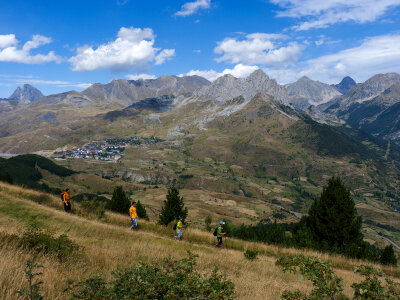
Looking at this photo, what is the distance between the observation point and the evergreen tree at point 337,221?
3164cm

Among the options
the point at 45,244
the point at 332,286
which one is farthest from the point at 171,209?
the point at 332,286

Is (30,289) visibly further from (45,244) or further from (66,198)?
(66,198)

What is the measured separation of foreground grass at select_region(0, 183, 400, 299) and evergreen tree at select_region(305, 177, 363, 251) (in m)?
13.6

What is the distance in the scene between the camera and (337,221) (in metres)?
31.7

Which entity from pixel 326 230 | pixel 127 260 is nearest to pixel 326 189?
pixel 326 230

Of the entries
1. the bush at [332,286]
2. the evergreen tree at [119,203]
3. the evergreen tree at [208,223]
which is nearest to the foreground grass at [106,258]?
the bush at [332,286]

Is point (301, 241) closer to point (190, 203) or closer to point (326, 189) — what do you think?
point (326, 189)

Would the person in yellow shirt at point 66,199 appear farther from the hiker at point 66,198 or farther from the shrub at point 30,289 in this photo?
the shrub at point 30,289

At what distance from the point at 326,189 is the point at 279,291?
99.3ft

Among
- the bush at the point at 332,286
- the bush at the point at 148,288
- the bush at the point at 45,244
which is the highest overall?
the bush at the point at 148,288

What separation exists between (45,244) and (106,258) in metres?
2.11

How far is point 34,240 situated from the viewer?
8117mm

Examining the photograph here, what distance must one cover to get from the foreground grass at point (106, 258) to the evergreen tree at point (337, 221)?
1360 cm

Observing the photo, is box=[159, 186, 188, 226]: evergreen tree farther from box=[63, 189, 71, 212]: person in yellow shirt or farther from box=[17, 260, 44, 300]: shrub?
box=[17, 260, 44, 300]: shrub
